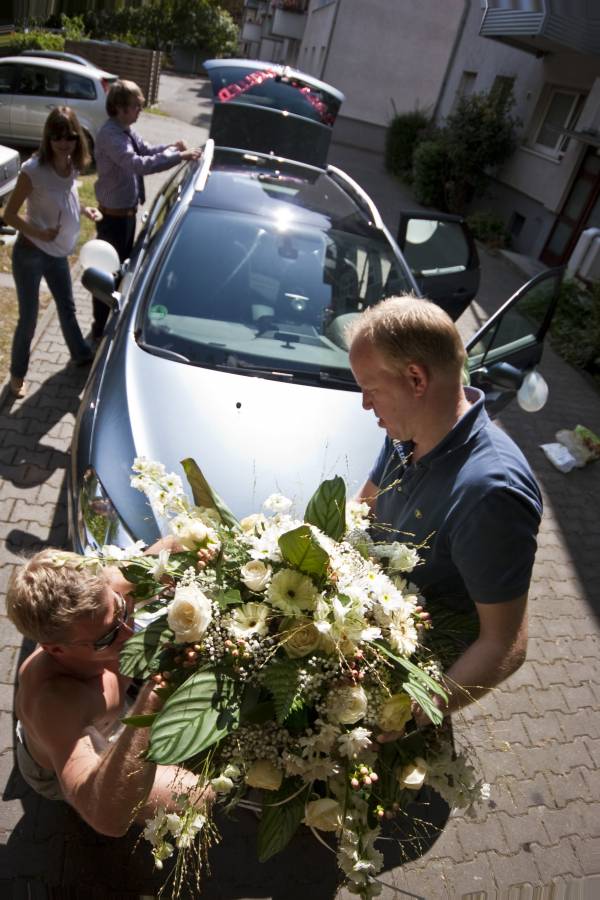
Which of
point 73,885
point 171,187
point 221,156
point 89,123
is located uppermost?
point 221,156

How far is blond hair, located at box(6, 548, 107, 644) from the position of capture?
64.6 inches

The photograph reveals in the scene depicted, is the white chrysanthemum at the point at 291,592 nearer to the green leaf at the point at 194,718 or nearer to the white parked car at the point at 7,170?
the green leaf at the point at 194,718

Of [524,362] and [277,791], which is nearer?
[277,791]

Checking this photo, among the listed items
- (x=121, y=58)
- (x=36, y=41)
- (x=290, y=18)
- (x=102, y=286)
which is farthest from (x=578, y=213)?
(x=290, y=18)

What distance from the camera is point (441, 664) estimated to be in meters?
1.62

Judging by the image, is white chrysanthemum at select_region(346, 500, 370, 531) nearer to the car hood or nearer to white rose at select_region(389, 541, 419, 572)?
white rose at select_region(389, 541, 419, 572)

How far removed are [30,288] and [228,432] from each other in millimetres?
2517

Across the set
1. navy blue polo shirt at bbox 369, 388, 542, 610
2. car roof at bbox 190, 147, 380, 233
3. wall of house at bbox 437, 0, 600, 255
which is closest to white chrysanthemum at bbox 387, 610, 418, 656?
navy blue polo shirt at bbox 369, 388, 542, 610

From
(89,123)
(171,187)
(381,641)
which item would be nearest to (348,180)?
(171,187)

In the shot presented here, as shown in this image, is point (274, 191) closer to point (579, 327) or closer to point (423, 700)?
point (423, 700)

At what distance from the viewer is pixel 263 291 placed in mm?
3656

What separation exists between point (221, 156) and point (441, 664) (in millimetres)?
4195

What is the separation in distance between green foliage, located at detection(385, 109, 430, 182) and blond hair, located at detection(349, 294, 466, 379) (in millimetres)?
18087

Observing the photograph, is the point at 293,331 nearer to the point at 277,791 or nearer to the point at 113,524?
the point at 113,524
